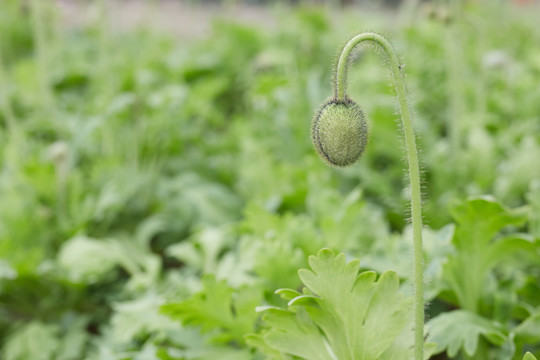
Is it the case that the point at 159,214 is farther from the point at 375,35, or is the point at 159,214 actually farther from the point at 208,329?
the point at 375,35

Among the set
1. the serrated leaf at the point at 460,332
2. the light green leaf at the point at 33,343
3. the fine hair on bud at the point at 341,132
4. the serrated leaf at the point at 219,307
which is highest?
the light green leaf at the point at 33,343

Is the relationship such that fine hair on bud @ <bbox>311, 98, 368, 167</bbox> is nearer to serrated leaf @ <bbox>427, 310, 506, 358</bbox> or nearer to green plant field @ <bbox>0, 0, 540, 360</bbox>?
green plant field @ <bbox>0, 0, 540, 360</bbox>

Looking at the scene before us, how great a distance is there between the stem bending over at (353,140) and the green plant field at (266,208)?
0.25 feet

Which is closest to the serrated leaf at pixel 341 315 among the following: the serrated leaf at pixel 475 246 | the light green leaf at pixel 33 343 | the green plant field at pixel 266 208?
the green plant field at pixel 266 208

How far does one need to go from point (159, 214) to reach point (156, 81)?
1103 millimetres

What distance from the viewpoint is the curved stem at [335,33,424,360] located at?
79cm

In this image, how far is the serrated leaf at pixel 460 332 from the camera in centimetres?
109

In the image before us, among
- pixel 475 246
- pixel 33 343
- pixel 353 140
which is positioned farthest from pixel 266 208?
pixel 353 140

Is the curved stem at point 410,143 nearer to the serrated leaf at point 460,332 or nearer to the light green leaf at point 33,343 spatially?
the serrated leaf at point 460,332

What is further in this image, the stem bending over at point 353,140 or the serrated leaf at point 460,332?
the serrated leaf at point 460,332

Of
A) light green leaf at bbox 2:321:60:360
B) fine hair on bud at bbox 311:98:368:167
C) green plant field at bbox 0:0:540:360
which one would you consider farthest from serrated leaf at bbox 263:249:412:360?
light green leaf at bbox 2:321:60:360

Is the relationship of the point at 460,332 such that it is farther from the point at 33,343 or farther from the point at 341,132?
the point at 33,343

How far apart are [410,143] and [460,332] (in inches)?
19.1

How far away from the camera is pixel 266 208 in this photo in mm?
1820
